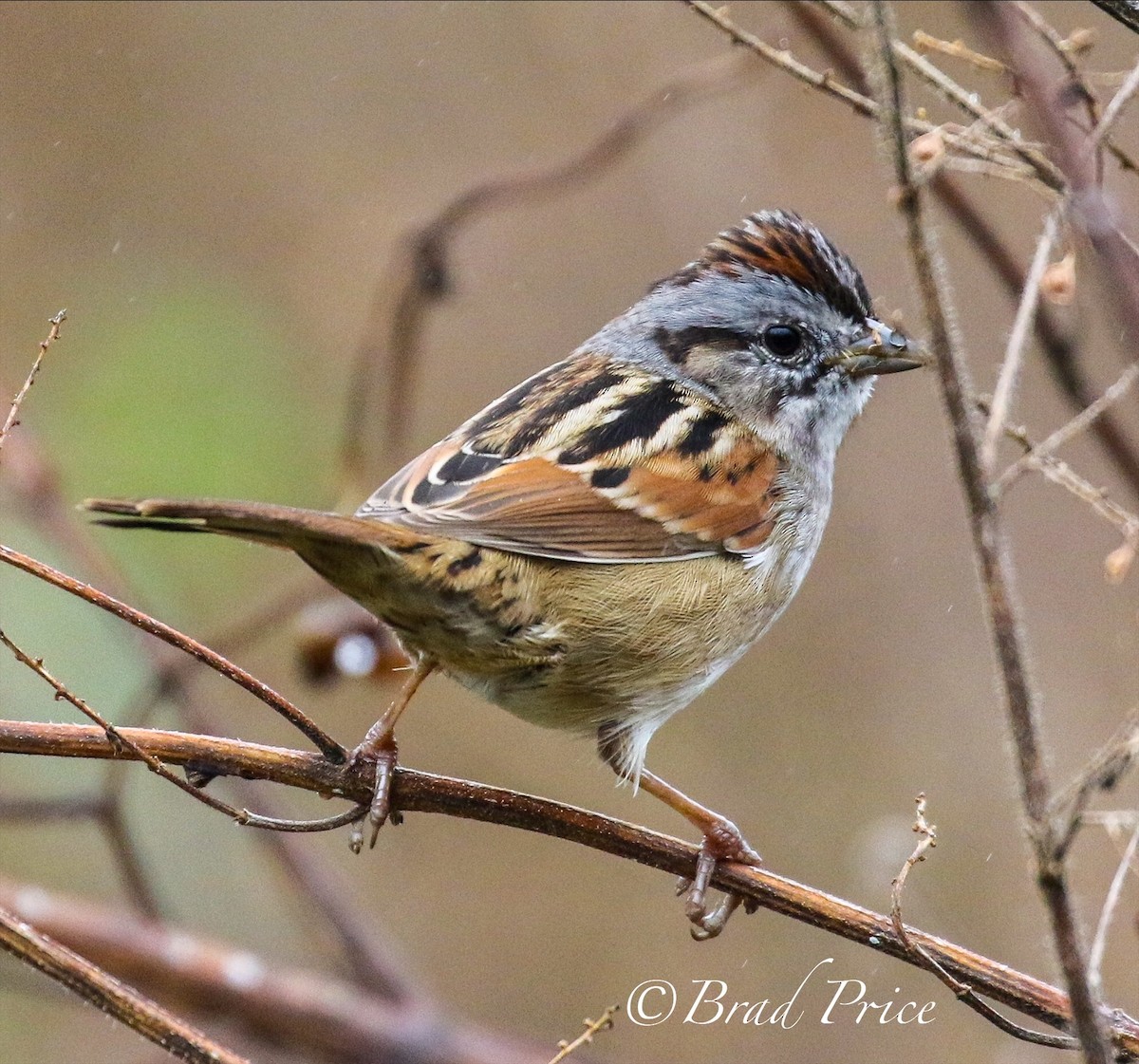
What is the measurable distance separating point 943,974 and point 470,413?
14.5 feet

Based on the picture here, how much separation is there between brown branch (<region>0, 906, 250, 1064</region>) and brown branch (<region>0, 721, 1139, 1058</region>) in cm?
36

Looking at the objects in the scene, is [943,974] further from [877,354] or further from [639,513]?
[877,354]

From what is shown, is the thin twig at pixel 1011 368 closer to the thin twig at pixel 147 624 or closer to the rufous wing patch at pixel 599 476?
the thin twig at pixel 147 624

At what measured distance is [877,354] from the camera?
379 centimetres

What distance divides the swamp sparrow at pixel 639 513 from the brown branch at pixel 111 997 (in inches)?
30.1

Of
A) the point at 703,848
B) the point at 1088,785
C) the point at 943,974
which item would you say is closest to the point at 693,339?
the point at 703,848

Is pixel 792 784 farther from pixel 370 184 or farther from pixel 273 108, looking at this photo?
pixel 273 108

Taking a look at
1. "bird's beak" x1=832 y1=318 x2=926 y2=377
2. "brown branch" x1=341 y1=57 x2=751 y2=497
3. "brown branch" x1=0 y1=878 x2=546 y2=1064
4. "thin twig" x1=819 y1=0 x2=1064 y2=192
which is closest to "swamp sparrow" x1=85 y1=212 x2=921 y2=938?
"bird's beak" x1=832 y1=318 x2=926 y2=377

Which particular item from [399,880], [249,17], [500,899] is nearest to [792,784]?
[500,899]

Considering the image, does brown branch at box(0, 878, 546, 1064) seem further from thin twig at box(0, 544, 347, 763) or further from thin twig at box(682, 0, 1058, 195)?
thin twig at box(682, 0, 1058, 195)

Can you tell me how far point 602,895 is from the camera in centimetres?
613

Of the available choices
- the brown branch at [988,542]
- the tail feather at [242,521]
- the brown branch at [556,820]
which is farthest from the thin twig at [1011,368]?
the tail feather at [242,521]

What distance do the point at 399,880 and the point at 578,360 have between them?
2949mm

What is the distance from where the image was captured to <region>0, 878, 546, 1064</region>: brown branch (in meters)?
3.89
